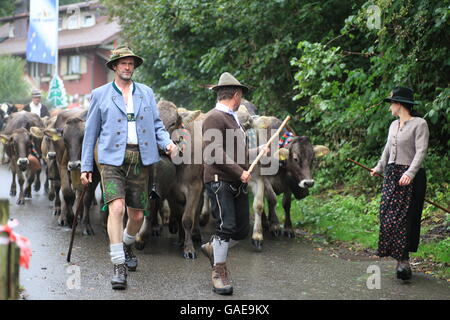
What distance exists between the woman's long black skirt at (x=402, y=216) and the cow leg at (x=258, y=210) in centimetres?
237

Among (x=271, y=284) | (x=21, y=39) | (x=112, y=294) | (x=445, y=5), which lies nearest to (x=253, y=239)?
(x=271, y=284)

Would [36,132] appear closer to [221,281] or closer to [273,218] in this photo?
[273,218]

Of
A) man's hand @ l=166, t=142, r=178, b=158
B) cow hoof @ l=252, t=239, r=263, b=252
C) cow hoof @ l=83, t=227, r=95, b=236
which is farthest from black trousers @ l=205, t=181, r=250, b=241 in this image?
cow hoof @ l=83, t=227, r=95, b=236

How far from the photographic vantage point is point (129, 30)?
72.5ft

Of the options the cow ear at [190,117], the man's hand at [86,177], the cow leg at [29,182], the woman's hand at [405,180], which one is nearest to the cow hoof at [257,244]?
the cow ear at [190,117]

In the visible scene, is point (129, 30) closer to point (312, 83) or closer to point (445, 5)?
point (312, 83)

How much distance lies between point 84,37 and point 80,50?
1404 mm

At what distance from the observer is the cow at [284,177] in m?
10.6

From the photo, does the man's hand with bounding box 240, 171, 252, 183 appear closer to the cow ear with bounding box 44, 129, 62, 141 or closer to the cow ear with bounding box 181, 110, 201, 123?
the cow ear with bounding box 181, 110, 201, 123

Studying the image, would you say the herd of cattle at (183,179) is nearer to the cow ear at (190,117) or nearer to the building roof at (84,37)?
the cow ear at (190,117)

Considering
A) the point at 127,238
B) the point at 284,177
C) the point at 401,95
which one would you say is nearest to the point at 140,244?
the point at 127,238

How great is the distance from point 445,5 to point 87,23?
53452mm

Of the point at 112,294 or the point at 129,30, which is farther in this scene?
the point at 129,30

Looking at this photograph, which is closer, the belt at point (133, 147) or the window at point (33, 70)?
the belt at point (133, 147)
